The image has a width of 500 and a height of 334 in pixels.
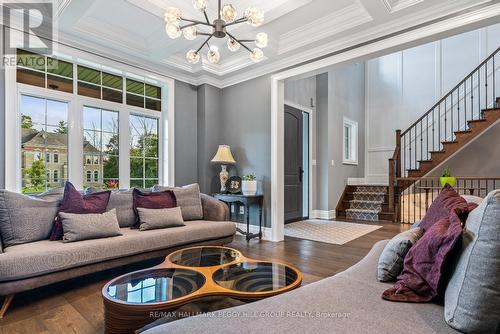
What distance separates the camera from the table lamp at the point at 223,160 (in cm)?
455

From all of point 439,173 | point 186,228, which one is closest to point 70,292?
point 186,228

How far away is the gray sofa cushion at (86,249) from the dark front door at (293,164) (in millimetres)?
2636

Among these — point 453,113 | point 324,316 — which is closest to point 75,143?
point 324,316

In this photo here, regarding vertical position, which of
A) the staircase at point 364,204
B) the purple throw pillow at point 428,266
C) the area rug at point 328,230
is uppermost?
the purple throw pillow at point 428,266

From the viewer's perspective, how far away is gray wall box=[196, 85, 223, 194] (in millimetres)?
4895

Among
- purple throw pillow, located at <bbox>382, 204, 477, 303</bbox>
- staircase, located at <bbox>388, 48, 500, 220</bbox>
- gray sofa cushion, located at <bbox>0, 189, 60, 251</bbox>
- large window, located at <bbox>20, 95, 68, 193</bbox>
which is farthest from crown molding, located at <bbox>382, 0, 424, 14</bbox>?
large window, located at <bbox>20, 95, 68, 193</bbox>

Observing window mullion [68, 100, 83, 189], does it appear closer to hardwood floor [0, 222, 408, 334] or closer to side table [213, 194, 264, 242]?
hardwood floor [0, 222, 408, 334]

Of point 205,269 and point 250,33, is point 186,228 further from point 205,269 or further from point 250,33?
point 250,33

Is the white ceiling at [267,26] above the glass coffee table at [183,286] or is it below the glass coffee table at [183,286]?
above

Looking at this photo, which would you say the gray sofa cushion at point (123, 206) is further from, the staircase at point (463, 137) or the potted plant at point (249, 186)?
the staircase at point (463, 137)

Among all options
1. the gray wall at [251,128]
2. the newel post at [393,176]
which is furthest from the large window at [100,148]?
the newel post at [393,176]

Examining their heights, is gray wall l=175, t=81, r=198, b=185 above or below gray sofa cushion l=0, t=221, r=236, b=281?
above

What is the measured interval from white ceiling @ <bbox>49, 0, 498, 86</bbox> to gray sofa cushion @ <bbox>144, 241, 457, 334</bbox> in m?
2.77

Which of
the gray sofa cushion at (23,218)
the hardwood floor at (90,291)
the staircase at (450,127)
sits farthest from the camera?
the staircase at (450,127)
